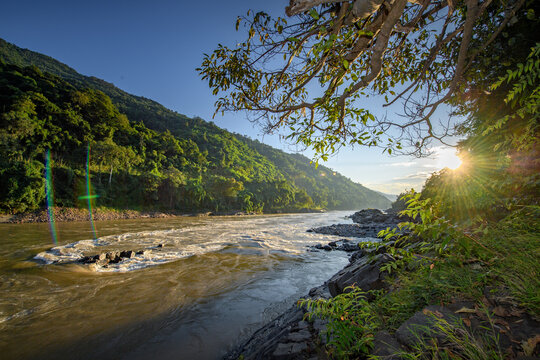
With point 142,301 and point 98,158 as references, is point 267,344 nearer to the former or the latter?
point 142,301

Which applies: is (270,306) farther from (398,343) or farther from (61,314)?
(61,314)

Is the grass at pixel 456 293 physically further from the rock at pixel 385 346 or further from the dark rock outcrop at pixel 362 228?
the dark rock outcrop at pixel 362 228

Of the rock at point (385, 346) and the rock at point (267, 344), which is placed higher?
the rock at point (385, 346)

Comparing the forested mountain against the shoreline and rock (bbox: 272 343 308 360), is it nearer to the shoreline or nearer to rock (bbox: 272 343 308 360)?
the shoreline

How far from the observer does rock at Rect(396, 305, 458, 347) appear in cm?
151

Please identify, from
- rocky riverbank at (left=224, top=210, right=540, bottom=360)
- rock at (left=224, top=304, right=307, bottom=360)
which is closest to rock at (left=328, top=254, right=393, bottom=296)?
rock at (left=224, top=304, right=307, bottom=360)

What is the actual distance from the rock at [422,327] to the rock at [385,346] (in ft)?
0.21

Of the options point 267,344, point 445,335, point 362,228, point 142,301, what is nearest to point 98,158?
point 142,301

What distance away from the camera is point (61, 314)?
4.23m

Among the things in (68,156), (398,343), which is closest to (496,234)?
A: (398,343)

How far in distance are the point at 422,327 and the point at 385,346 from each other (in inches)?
13.1

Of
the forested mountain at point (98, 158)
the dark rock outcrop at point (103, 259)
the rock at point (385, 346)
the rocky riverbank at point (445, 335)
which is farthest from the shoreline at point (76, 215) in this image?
the rock at point (385, 346)

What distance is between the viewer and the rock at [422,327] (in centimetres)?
151

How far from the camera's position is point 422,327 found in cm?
159
